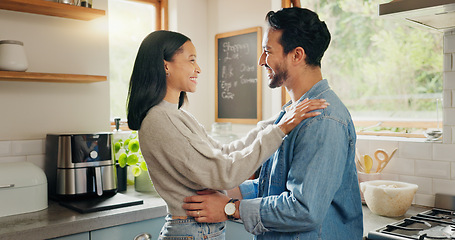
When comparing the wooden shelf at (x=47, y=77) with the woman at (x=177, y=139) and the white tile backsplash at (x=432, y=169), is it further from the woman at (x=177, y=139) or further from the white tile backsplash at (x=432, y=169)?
the white tile backsplash at (x=432, y=169)

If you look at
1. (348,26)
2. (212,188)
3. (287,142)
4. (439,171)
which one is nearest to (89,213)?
(212,188)

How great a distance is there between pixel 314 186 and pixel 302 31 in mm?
501

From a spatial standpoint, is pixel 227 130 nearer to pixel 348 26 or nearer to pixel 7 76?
pixel 348 26

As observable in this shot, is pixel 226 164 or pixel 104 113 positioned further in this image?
pixel 104 113

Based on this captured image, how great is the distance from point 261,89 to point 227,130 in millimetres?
418

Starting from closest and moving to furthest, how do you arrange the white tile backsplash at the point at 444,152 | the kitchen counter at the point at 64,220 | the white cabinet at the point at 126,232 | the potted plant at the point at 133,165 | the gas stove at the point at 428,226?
the gas stove at the point at 428,226
the kitchen counter at the point at 64,220
the white cabinet at the point at 126,232
the white tile backsplash at the point at 444,152
the potted plant at the point at 133,165

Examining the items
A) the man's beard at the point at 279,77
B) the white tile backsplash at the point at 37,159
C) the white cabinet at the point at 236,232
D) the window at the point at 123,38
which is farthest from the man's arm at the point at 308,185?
the window at the point at 123,38

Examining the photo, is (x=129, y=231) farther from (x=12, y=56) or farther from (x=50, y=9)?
(x=50, y=9)

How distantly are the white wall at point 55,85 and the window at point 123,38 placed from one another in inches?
15.7

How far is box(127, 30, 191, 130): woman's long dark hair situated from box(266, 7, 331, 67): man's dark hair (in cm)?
40

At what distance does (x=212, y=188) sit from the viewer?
1.37 metres

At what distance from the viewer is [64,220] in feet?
6.29

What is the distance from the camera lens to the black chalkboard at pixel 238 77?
3117mm

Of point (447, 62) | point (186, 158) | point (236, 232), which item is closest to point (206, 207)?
point (186, 158)
